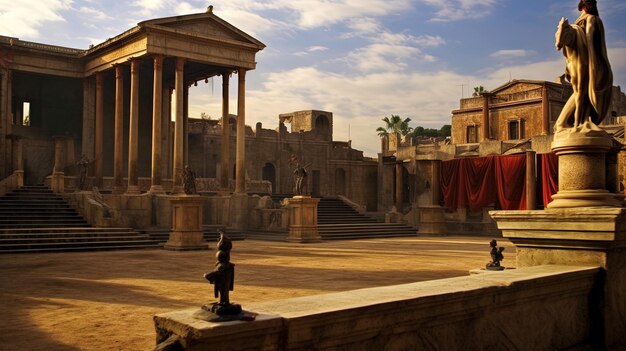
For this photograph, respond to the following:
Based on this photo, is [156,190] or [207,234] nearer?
[207,234]

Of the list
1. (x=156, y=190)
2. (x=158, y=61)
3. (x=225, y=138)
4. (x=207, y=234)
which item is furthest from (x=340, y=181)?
(x=207, y=234)

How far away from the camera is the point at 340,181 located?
46.8m

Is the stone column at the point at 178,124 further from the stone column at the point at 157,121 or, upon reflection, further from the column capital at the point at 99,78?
the column capital at the point at 99,78

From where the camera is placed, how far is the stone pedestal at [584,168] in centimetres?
620

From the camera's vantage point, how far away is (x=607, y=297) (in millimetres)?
5762

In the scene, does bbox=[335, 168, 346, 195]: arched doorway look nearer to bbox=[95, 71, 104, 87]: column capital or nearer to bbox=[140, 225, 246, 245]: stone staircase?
bbox=[140, 225, 246, 245]: stone staircase

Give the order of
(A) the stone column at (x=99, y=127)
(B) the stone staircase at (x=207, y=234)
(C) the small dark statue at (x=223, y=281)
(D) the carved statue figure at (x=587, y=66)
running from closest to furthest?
1. (C) the small dark statue at (x=223, y=281)
2. (D) the carved statue figure at (x=587, y=66)
3. (B) the stone staircase at (x=207, y=234)
4. (A) the stone column at (x=99, y=127)

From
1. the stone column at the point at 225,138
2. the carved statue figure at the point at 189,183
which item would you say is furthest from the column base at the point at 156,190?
the carved statue figure at the point at 189,183

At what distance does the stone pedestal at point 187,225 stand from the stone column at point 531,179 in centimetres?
1642

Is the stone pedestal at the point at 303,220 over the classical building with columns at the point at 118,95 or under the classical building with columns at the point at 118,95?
under

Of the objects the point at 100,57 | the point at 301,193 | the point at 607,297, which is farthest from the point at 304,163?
the point at 607,297

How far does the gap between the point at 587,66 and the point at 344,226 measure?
21790 millimetres

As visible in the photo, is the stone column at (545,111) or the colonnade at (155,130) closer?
the colonnade at (155,130)

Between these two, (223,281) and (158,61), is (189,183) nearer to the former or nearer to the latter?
(158,61)
